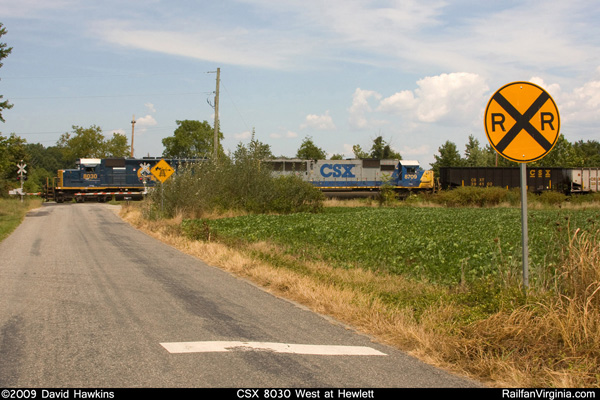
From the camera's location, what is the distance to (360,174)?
47156mm

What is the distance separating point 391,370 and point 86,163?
50501 millimetres

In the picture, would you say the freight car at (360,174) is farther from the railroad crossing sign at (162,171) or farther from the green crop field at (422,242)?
the green crop field at (422,242)

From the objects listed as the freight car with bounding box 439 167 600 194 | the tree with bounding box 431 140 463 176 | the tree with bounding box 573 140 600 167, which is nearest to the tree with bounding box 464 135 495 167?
the tree with bounding box 431 140 463 176

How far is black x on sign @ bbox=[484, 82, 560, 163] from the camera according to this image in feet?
22.0

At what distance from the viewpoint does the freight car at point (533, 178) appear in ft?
148

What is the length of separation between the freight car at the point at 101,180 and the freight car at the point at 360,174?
13479 mm

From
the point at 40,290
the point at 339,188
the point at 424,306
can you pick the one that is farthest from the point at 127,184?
the point at 424,306

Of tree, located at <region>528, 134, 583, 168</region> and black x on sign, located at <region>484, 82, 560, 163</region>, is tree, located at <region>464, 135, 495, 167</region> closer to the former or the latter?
tree, located at <region>528, 134, 583, 168</region>

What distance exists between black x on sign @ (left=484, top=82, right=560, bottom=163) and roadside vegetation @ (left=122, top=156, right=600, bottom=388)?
4.39ft

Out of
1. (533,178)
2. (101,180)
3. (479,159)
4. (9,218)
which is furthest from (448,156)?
(9,218)

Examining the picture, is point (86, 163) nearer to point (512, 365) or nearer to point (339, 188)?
point (339, 188)

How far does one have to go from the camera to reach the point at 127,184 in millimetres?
51875

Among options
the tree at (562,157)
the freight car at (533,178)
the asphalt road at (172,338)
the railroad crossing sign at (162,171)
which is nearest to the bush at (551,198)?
the freight car at (533,178)

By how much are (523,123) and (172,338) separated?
5.13m
